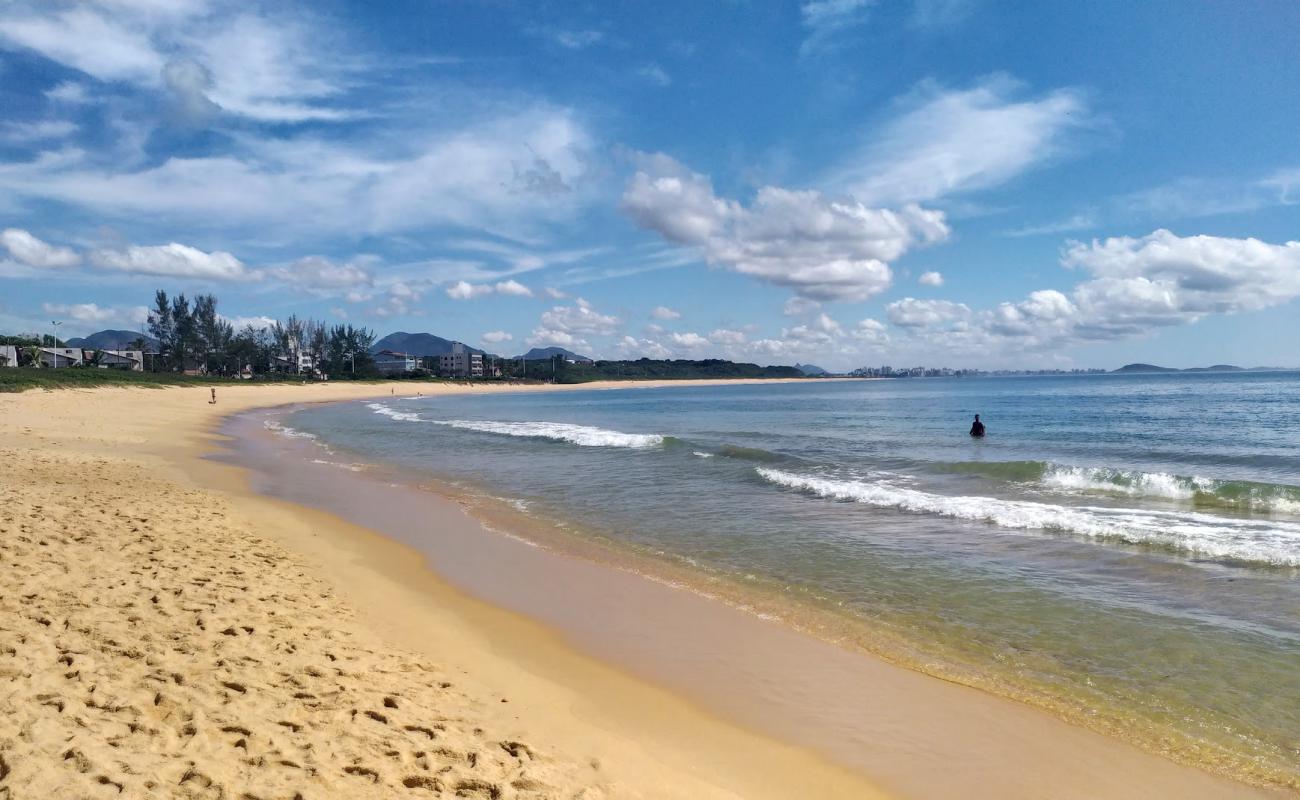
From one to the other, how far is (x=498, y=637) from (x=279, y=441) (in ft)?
85.8

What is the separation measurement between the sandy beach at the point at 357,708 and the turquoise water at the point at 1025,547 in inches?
37.3

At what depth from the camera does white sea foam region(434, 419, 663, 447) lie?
30.4 metres

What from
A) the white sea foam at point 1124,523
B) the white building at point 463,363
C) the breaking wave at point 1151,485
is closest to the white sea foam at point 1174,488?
the breaking wave at point 1151,485

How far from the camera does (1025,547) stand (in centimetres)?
1150

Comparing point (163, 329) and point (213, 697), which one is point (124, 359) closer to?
point (163, 329)

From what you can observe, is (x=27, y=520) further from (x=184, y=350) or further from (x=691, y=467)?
(x=184, y=350)

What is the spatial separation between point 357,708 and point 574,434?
30503mm

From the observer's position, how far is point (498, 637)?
23.8 ft

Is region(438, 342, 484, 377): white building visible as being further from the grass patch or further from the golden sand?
the golden sand

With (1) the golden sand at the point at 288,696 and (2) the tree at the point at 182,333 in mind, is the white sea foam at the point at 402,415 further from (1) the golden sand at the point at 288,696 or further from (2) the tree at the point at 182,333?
(2) the tree at the point at 182,333

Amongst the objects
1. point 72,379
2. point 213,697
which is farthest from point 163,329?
point 213,697

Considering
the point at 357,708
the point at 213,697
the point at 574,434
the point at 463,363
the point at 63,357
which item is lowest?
the point at 574,434

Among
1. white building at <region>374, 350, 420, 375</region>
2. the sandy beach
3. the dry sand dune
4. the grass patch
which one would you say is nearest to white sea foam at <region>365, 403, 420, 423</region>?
the grass patch

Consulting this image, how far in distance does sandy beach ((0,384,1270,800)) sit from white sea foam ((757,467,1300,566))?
320 inches
